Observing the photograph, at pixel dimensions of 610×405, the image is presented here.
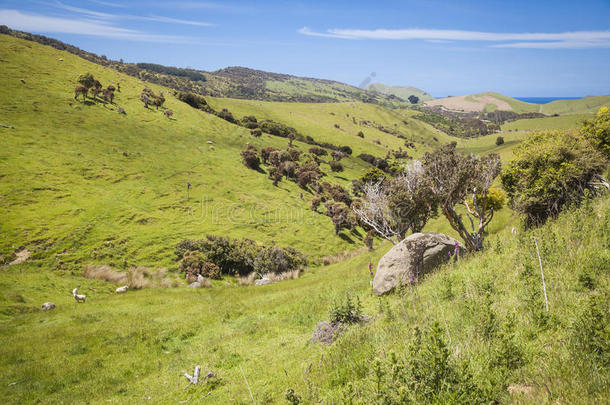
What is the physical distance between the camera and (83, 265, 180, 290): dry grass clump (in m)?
22.9

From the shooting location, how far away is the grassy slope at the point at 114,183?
29031 millimetres

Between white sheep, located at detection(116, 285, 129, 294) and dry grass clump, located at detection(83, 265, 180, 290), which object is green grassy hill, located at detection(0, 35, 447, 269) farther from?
white sheep, located at detection(116, 285, 129, 294)

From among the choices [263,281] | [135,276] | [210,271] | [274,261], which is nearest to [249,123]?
[274,261]

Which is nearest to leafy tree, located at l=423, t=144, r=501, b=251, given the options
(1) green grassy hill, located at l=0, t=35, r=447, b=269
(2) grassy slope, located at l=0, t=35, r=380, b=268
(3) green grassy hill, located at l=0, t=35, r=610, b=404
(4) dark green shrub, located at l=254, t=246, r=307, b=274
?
(3) green grassy hill, located at l=0, t=35, r=610, b=404

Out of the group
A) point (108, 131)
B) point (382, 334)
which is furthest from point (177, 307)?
point (108, 131)

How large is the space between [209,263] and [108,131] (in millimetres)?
43416

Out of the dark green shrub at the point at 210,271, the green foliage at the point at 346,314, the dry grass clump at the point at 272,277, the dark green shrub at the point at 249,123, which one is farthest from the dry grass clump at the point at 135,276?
the dark green shrub at the point at 249,123

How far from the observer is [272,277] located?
28.2 meters

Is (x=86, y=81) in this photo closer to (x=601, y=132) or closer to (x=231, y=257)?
(x=231, y=257)

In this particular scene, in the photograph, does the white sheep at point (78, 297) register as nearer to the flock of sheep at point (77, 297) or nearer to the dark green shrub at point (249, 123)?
the flock of sheep at point (77, 297)

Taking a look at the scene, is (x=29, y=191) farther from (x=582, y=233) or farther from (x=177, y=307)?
(x=582, y=233)

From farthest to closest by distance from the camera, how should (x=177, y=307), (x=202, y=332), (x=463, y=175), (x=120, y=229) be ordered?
(x=120, y=229) → (x=177, y=307) → (x=463, y=175) → (x=202, y=332)

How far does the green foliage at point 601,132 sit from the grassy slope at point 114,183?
1142 inches

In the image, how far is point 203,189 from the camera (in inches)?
1853
